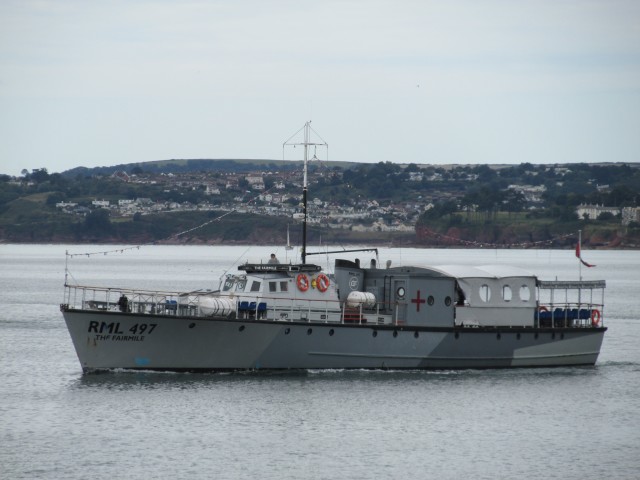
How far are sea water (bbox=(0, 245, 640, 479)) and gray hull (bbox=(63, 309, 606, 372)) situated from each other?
1.50 feet

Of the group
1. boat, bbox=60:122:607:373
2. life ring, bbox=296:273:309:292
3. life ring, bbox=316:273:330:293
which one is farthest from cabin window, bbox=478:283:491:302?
life ring, bbox=296:273:309:292

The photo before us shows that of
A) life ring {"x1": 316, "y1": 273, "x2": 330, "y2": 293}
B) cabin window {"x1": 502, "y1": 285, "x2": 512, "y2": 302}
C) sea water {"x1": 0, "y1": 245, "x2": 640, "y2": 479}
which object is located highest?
life ring {"x1": 316, "y1": 273, "x2": 330, "y2": 293}

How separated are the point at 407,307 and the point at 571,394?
263 inches

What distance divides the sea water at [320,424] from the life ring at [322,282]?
3.17 m

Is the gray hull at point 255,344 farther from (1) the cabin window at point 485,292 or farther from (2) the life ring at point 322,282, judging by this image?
(2) the life ring at point 322,282

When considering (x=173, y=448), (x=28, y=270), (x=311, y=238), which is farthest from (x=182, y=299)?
(x=311, y=238)

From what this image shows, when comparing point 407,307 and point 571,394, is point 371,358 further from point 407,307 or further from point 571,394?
point 571,394

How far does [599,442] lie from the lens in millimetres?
35875

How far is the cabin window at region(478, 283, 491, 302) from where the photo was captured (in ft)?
151

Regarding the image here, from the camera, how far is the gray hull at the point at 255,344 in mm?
41625

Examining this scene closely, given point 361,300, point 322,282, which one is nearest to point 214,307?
point 322,282

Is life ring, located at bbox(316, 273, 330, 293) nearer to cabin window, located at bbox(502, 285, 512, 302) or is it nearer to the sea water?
the sea water

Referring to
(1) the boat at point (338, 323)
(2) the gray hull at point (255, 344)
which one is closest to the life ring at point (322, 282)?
(1) the boat at point (338, 323)

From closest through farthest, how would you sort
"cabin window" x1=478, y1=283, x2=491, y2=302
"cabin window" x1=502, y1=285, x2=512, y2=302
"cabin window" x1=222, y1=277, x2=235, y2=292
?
1. "cabin window" x1=222, y1=277, x2=235, y2=292
2. "cabin window" x1=478, y1=283, x2=491, y2=302
3. "cabin window" x1=502, y1=285, x2=512, y2=302
